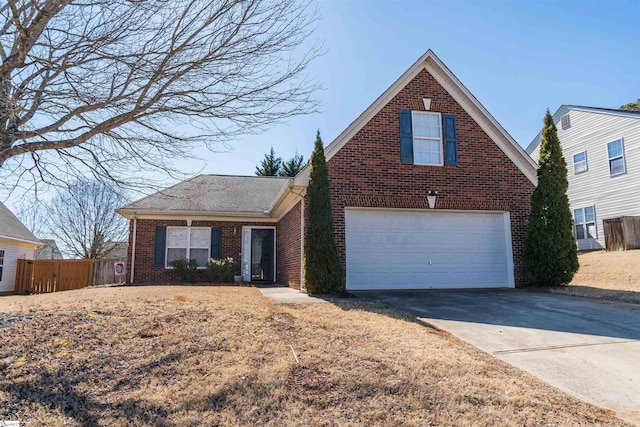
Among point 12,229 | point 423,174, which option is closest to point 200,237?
point 423,174

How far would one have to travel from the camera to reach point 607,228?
16875mm

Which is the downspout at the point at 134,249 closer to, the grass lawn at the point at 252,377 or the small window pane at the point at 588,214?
the grass lawn at the point at 252,377

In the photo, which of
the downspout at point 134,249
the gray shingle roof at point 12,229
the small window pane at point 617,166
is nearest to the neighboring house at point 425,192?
the downspout at point 134,249

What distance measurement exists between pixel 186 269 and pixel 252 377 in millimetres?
11572

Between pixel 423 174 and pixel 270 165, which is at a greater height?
pixel 270 165

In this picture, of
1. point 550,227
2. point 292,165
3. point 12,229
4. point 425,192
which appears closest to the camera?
point 550,227

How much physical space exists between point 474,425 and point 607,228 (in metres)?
17.3

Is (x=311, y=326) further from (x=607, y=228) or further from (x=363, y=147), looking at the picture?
(x=607, y=228)

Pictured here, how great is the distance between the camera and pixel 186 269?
48.4ft

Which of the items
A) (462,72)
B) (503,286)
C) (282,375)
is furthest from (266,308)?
(462,72)

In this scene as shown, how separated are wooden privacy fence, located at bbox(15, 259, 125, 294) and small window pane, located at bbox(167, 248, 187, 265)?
8.97ft

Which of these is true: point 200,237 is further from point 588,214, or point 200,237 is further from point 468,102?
point 588,214

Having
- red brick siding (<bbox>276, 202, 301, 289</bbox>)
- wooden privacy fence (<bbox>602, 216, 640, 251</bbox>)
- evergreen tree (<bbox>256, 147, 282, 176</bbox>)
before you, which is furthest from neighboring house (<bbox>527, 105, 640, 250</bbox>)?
evergreen tree (<bbox>256, 147, 282, 176</bbox>)

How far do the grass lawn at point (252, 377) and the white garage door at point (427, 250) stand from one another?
15.9ft
